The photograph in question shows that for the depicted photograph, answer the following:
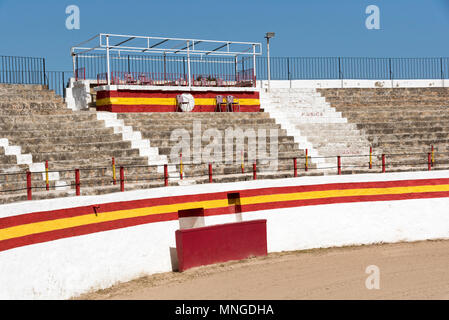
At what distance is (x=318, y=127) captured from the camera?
77.4 feet

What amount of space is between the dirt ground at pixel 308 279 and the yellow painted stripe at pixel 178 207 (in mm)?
1590

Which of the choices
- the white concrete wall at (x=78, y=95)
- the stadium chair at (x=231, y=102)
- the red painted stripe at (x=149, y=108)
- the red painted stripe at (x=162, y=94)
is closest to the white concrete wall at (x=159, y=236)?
the red painted stripe at (x=149, y=108)

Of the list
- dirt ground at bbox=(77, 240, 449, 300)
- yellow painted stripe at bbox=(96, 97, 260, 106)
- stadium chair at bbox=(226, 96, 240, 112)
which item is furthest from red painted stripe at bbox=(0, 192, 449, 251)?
stadium chair at bbox=(226, 96, 240, 112)

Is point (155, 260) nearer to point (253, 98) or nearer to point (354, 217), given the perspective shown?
point (354, 217)

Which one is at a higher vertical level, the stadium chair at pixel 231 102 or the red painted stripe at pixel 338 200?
the stadium chair at pixel 231 102

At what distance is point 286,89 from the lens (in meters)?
27.2

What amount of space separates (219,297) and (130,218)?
330cm

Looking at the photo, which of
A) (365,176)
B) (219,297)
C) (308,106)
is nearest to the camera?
(219,297)

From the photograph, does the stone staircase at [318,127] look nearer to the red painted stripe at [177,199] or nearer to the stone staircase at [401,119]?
the stone staircase at [401,119]

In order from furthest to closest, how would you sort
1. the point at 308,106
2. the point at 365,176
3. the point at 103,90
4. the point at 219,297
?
1. the point at 308,106
2. the point at 103,90
3. the point at 365,176
4. the point at 219,297

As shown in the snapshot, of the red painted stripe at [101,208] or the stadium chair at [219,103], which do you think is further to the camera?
the stadium chair at [219,103]

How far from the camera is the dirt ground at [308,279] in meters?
12.7

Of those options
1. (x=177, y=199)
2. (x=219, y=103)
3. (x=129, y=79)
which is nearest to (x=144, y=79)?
(x=129, y=79)

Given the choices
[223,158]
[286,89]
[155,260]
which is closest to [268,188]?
[223,158]
